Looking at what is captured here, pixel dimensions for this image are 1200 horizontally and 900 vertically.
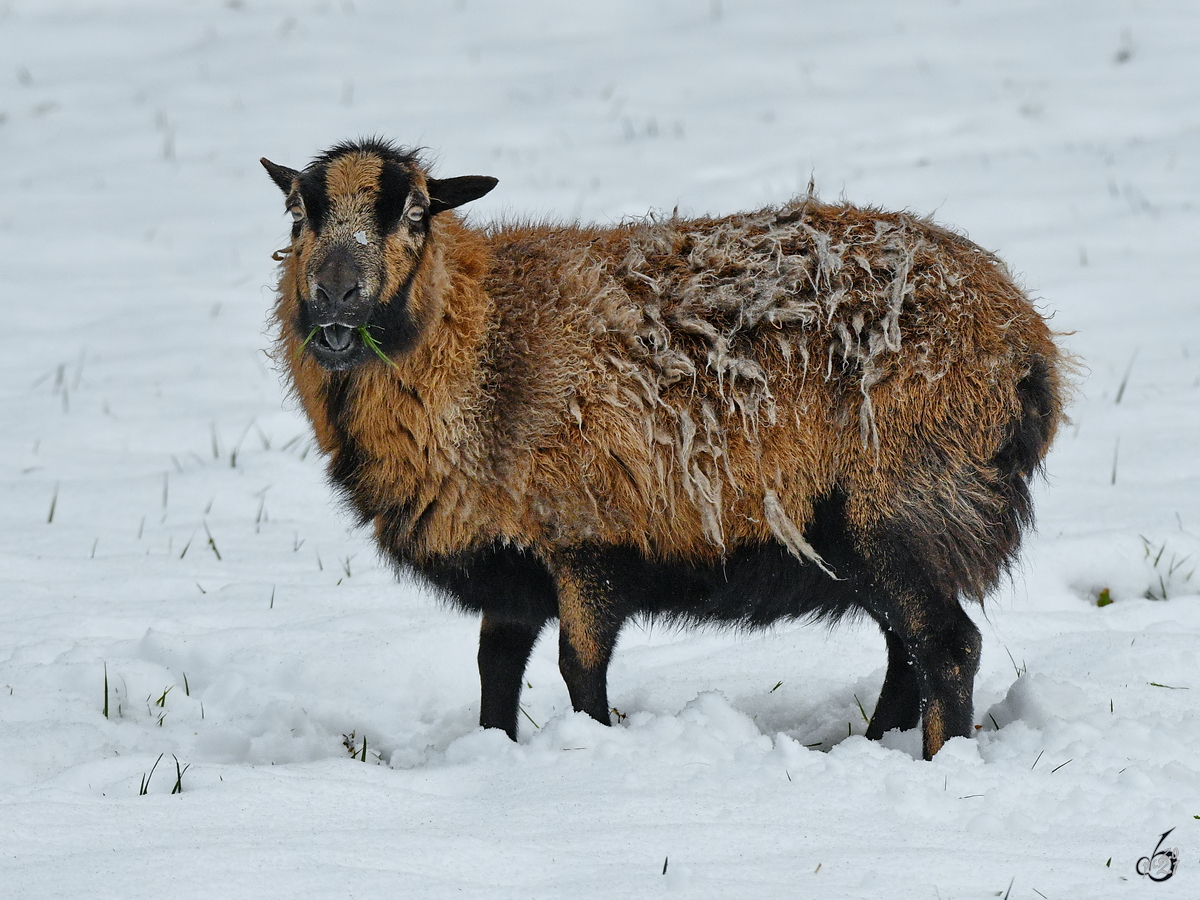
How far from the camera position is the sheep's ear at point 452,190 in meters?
4.79

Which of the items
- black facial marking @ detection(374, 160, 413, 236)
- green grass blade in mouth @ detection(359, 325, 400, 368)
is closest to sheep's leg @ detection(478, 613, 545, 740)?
green grass blade in mouth @ detection(359, 325, 400, 368)

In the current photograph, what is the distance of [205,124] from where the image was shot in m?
14.1

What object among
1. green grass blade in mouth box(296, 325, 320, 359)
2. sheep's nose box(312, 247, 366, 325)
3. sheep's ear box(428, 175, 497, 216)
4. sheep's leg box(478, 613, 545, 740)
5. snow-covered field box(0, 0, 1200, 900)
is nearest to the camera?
snow-covered field box(0, 0, 1200, 900)

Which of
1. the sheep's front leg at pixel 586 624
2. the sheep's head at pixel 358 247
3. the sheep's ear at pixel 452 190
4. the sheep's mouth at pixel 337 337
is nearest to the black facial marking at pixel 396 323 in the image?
the sheep's head at pixel 358 247

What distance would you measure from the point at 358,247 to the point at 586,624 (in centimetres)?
150

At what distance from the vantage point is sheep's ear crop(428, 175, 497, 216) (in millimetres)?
4789

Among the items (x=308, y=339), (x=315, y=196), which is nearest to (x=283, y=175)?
(x=315, y=196)

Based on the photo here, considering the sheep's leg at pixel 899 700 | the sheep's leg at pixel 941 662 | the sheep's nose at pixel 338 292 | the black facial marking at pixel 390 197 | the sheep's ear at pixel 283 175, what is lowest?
the sheep's leg at pixel 899 700

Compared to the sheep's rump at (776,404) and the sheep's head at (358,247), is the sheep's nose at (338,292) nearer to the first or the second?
the sheep's head at (358,247)

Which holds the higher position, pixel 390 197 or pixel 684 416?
pixel 390 197

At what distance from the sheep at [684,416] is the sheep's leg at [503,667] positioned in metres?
0.27

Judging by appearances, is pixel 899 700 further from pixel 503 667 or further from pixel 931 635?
pixel 503 667

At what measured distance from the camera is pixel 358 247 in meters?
4.50

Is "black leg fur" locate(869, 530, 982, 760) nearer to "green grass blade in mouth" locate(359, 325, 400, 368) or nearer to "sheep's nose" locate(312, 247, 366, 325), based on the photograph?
"green grass blade in mouth" locate(359, 325, 400, 368)
